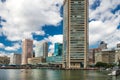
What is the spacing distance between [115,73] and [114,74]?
3.57 ft

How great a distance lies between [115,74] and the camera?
132 meters

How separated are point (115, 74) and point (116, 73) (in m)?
2.35

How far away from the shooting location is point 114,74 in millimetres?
132875

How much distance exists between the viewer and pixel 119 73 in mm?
144125

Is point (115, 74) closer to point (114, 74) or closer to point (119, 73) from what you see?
point (114, 74)

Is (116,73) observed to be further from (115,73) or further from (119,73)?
(119,73)

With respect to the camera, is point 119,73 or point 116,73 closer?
point 116,73

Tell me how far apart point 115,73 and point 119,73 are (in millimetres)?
11482

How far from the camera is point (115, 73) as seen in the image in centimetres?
13362

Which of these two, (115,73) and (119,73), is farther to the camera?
(119,73)

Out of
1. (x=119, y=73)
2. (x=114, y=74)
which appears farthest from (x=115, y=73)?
(x=119, y=73)

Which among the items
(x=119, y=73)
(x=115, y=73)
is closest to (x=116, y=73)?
(x=115, y=73)

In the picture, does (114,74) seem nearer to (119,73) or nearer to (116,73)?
(116,73)

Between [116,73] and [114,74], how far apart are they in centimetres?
226
